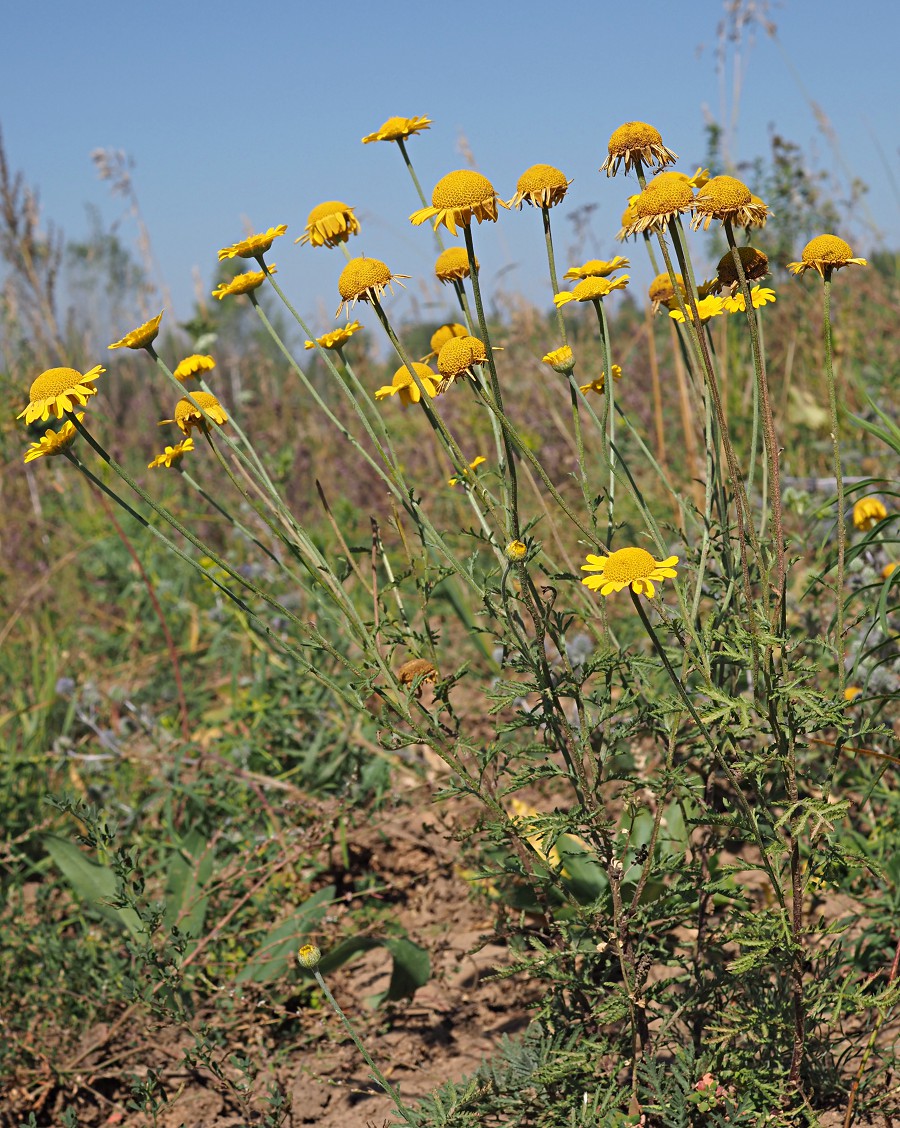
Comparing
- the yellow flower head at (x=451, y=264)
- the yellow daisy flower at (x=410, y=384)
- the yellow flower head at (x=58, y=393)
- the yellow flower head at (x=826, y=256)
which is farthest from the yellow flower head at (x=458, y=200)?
the yellow flower head at (x=58, y=393)

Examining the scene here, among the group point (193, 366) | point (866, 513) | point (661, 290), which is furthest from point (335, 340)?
point (866, 513)

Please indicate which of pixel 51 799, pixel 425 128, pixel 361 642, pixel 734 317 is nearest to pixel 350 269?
pixel 425 128

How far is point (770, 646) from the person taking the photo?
1231 mm

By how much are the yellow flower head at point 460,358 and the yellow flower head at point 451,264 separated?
15cm

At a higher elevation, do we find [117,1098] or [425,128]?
[425,128]

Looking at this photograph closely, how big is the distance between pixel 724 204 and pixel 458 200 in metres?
0.32

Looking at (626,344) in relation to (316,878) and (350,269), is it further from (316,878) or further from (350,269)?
(350,269)

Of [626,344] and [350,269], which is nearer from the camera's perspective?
[350,269]

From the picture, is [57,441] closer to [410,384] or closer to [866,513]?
[410,384]

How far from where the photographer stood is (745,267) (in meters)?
1.33

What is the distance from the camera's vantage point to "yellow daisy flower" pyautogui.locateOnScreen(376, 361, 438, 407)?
1.54 m

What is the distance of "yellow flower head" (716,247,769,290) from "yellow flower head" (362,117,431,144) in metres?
0.50

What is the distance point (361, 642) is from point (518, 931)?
0.49 meters

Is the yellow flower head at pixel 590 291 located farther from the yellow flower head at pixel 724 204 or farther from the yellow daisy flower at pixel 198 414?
the yellow daisy flower at pixel 198 414
